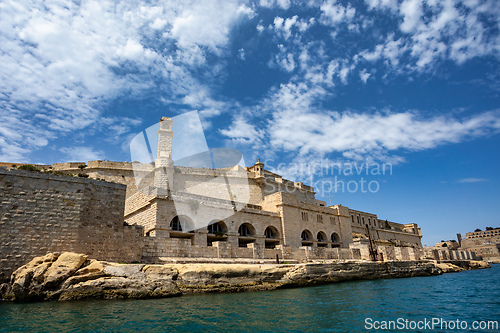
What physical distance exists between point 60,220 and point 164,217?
6.46m

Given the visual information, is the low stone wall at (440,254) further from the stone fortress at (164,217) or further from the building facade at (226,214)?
the stone fortress at (164,217)

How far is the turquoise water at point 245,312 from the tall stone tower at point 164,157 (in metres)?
18.3

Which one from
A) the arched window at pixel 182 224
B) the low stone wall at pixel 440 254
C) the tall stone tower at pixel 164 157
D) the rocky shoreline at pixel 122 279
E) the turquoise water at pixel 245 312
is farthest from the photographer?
the low stone wall at pixel 440 254

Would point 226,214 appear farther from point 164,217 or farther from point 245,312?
point 245,312

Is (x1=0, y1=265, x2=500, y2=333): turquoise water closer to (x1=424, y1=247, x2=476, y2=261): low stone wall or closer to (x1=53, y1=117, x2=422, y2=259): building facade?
(x1=53, y1=117, x2=422, y2=259): building facade

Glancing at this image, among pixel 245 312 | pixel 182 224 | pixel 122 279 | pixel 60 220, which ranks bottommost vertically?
pixel 245 312

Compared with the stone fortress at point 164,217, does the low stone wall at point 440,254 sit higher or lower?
lower

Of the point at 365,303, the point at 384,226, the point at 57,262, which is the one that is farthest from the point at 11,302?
the point at 384,226

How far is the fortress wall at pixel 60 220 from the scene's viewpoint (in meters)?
14.0

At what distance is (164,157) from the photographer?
1216 inches

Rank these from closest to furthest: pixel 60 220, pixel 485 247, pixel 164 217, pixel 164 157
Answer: pixel 60 220
pixel 164 217
pixel 164 157
pixel 485 247

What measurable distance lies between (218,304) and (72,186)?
9845 mm

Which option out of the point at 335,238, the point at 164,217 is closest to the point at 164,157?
the point at 164,217

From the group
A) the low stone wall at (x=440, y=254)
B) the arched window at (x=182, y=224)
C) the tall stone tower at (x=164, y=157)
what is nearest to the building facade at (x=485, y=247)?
the low stone wall at (x=440, y=254)
